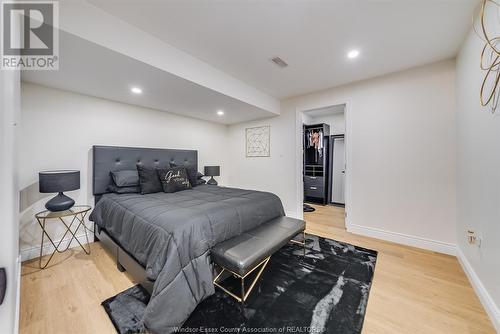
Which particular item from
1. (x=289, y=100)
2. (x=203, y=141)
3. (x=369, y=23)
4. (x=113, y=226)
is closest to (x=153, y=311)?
(x=113, y=226)

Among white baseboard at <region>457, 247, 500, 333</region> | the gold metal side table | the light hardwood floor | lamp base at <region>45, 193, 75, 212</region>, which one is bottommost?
the light hardwood floor

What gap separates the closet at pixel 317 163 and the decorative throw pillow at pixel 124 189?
13.6 feet

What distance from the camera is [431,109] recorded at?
2408 mm

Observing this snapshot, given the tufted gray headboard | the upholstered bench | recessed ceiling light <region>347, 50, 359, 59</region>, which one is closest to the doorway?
recessed ceiling light <region>347, 50, 359, 59</region>

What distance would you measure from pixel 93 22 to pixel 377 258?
3664 millimetres

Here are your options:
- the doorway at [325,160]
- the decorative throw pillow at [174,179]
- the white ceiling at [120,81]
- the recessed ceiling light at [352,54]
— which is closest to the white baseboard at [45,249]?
the decorative throw pillow at [174,179]

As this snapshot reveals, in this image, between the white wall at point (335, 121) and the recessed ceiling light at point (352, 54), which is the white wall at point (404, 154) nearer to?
the recessed ceiling light at point (352, 54)

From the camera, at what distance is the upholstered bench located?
4.63 feet

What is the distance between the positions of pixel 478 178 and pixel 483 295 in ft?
3.10

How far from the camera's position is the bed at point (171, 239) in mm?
1316

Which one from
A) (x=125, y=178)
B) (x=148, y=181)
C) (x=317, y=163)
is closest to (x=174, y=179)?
(x=148, y=181)

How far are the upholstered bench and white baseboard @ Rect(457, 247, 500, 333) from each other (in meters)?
1.42

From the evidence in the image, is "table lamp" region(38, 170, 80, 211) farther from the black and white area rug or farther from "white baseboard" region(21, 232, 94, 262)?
the black and white area rug

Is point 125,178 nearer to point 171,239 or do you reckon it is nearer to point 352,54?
point 171,239
